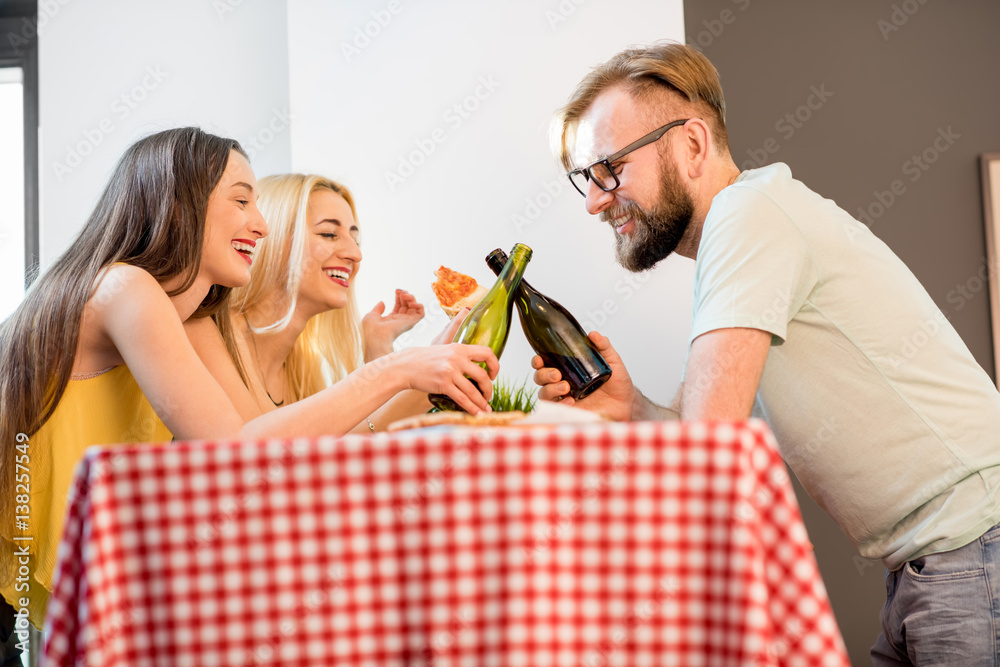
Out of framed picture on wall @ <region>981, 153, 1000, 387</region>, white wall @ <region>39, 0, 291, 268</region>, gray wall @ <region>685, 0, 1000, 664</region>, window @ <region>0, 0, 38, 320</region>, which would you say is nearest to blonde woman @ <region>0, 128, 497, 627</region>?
white wall @ <region>39, 0, 291, 268</region>

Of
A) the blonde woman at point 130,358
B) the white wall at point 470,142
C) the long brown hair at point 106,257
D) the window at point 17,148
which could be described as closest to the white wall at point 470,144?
the white wall at point 470,142

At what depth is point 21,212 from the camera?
9.78 ft

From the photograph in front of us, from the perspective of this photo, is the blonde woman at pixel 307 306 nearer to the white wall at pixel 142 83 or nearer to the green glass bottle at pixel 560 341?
the green glass bottle at pixel 560 341

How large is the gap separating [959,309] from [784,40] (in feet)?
3.62

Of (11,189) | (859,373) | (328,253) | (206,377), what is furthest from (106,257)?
(11,189)

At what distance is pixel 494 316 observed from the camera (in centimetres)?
175

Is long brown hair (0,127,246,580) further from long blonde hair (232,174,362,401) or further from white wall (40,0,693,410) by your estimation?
white wall (40,0,693,410)

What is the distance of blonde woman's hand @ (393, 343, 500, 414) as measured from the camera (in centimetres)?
136

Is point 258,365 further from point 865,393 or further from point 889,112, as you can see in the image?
point 889,112

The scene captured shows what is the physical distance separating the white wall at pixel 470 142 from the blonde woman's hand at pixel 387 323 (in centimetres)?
11

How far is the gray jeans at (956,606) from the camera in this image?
1269mm

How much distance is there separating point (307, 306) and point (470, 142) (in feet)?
2.45

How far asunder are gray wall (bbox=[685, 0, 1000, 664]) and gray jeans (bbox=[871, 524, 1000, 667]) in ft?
4.38

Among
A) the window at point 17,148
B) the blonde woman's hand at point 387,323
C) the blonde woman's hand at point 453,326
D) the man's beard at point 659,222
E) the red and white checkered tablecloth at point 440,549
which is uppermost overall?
the window at point 17,148
